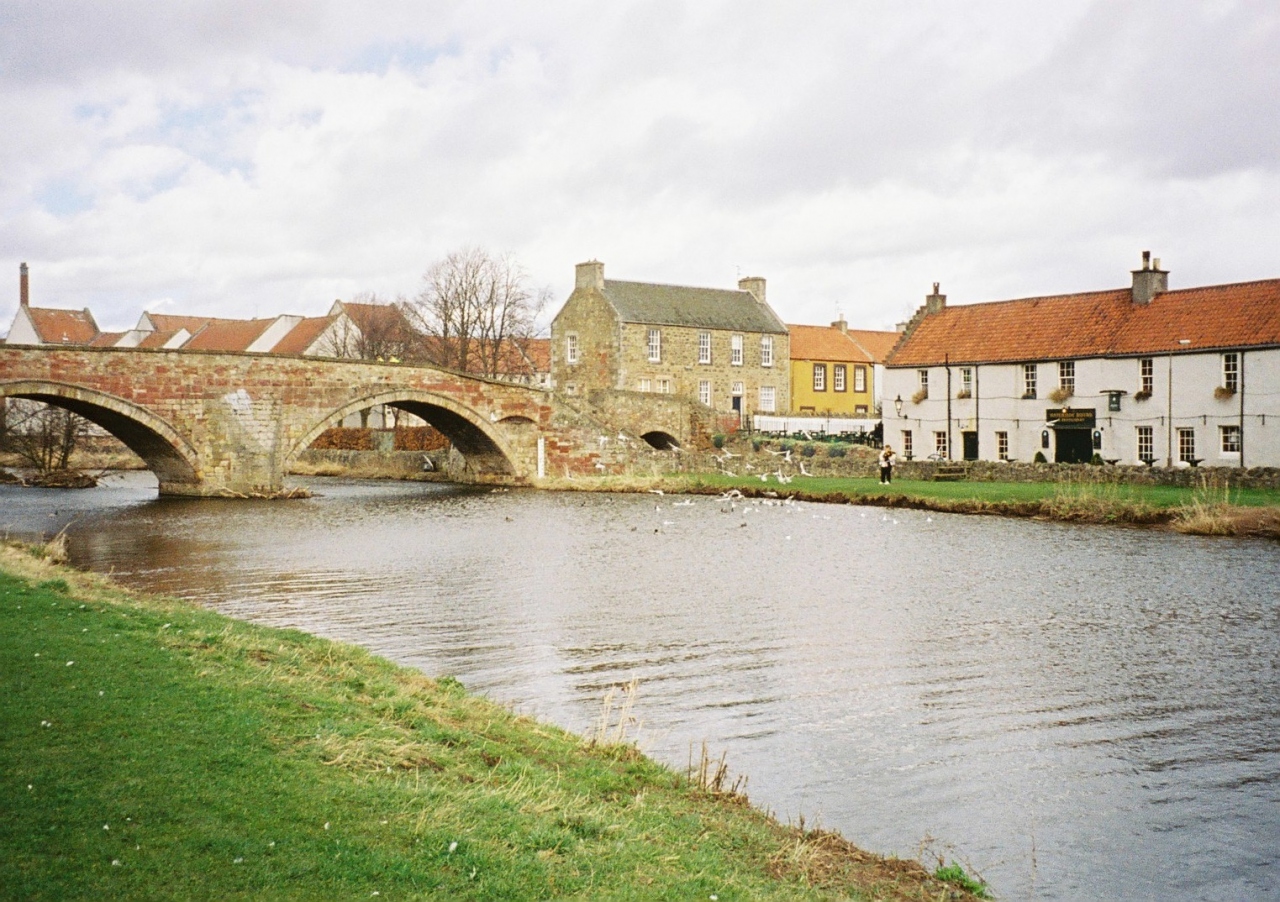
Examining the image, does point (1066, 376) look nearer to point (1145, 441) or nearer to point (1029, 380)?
point (1029, 380)

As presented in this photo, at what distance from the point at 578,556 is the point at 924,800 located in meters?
14.5

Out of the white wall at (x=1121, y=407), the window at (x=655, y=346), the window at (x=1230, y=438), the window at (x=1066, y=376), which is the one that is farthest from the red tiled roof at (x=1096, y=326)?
the window at (x=655, y=346)

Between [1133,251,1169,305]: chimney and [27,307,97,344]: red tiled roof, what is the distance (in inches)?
2850

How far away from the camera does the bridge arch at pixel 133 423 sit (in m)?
A: 33.2

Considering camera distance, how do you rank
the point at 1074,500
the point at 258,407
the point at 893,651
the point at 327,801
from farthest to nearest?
the point at 258,407 < the point at 1074,500 < the point at 893,651 < the point at 327,801

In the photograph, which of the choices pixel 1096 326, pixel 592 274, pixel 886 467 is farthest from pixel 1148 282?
pixel 592 274

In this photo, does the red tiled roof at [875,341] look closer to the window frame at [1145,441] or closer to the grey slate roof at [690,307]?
the grey slate roof at [690,307]

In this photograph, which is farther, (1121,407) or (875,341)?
(875,341)

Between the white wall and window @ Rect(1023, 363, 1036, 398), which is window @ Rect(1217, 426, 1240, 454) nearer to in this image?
the white wall

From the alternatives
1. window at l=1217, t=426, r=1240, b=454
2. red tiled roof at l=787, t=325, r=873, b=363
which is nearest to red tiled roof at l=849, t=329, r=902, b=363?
red tiled roof at l=787, t=325, r=873, b=363

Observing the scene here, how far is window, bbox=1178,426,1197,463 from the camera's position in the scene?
117 feet

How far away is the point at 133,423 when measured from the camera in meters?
36.2

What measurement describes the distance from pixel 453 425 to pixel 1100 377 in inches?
962

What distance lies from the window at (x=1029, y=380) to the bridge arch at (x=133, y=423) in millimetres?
29344
